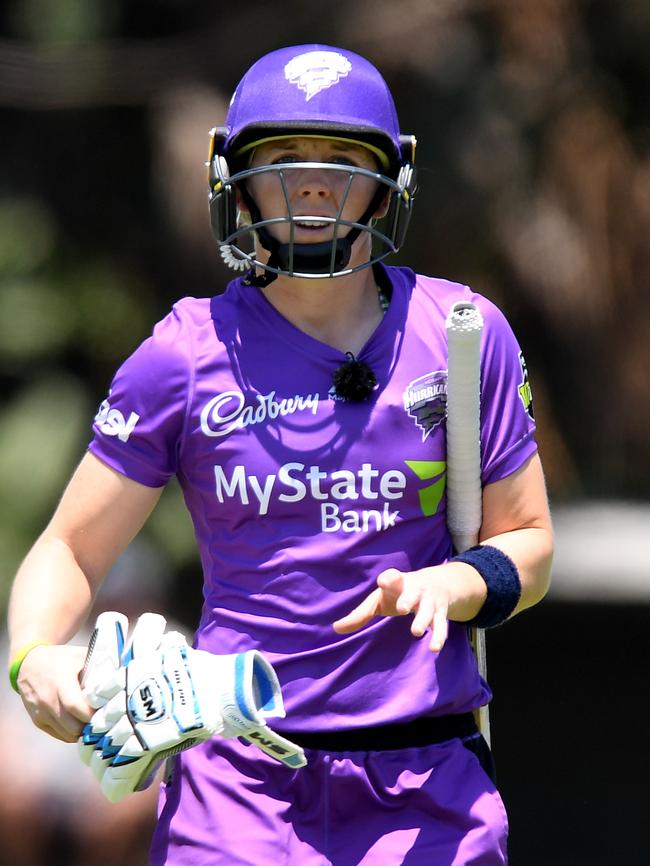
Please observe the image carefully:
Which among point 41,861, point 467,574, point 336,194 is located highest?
point 336,194

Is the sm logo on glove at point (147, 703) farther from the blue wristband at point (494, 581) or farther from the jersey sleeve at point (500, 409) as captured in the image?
the jersey sleeve at point (500, 409)

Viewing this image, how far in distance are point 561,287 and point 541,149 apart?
34cm

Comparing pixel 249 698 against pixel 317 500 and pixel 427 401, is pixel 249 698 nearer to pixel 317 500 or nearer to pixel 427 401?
pixel 317 500

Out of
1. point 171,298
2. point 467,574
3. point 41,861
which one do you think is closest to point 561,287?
point 171,298

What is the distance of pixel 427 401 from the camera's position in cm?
182

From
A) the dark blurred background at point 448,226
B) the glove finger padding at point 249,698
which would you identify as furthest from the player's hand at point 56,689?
the dark blurred background at point 448,226

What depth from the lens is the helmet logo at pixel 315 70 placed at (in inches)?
71.8

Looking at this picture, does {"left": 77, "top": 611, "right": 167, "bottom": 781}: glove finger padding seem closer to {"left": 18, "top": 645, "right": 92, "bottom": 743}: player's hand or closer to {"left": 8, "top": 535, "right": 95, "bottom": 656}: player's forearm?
{"left": 18, "top": 645, "right": 92, "bottom": 743}: player's hand

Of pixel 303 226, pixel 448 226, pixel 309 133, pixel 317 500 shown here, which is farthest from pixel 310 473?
pixel 448 226

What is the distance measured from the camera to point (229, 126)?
190cm

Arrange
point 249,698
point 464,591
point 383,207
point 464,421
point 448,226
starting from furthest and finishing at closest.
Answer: point 448,226, point 383,207, point 464,421, point 464,591, point 249,698

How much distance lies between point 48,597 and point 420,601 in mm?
463

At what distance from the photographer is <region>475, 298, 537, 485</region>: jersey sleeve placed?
6.07 feet

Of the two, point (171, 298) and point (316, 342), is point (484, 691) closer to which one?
point (316, 342)
